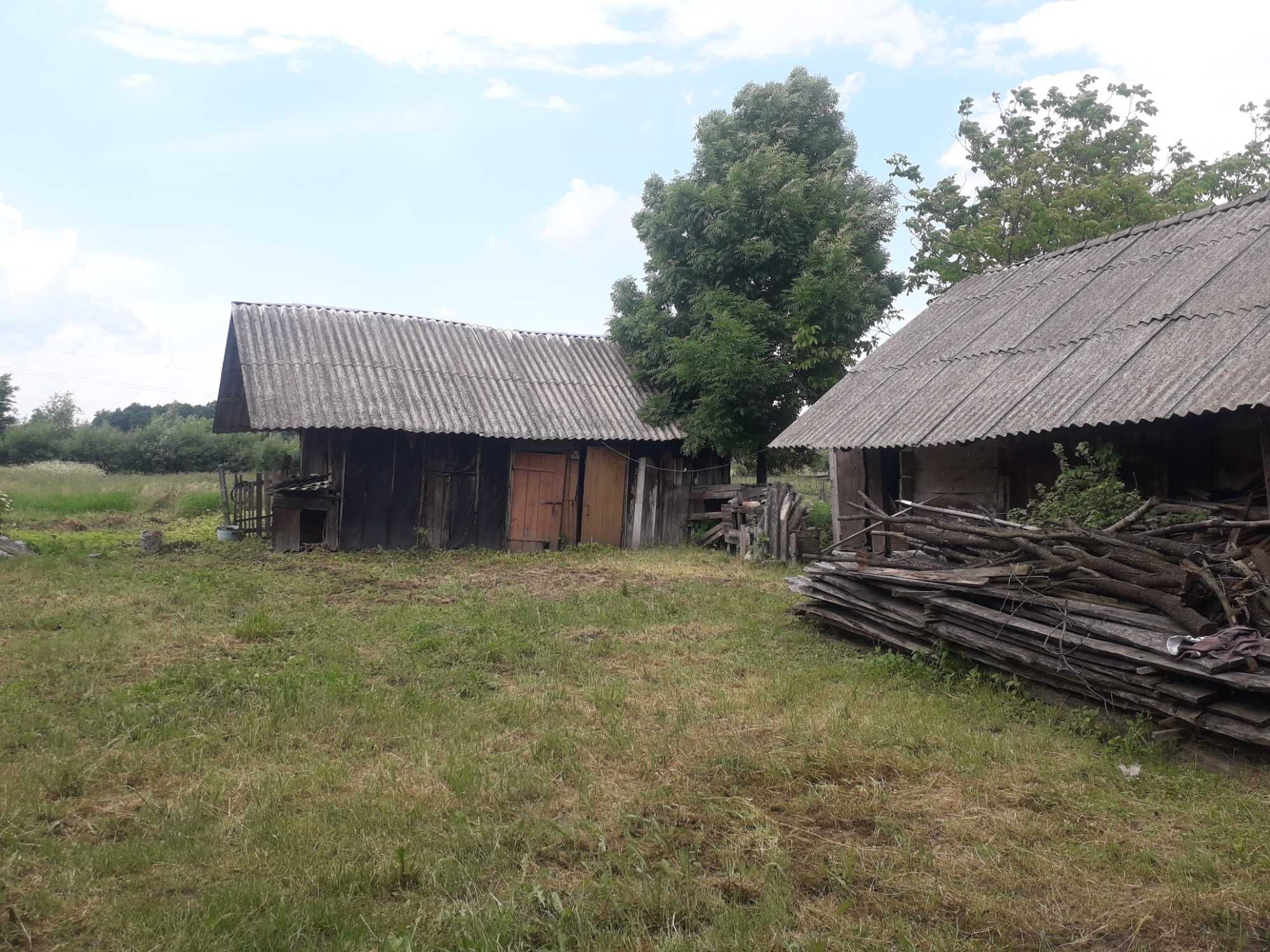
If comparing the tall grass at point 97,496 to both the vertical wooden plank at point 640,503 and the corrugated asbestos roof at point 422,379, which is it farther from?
the vertical wooden plank at point 640,503

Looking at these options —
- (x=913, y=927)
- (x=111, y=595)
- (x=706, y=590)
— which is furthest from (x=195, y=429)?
(x=913, y=927)

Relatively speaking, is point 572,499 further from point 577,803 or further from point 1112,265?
point 577,803

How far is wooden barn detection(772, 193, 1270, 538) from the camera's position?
7930mm

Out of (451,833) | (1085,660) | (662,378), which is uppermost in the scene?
(662,378)

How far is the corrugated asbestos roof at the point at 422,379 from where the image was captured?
1509 cm

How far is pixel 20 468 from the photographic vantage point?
92.8ft

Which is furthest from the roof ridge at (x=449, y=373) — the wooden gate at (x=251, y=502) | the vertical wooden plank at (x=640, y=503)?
the wooden gate at (x=251, y=502)

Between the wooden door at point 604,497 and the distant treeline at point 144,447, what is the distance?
2097cm

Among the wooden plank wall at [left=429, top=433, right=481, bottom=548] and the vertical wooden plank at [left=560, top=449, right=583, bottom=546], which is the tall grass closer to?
the wooden plank wall at [left=429, top=433, right=481, bottom=548]

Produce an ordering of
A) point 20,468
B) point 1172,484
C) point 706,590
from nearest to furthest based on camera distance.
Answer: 1. point 1172,484
2. point 706,590
3. point 20,468

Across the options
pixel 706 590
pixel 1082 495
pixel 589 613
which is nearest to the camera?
pixel 1082 495

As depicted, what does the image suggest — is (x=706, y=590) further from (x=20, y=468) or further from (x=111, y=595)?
(x=20, y=468)

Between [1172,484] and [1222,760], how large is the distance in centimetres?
421

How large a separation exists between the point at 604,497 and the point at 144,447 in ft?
87.5
